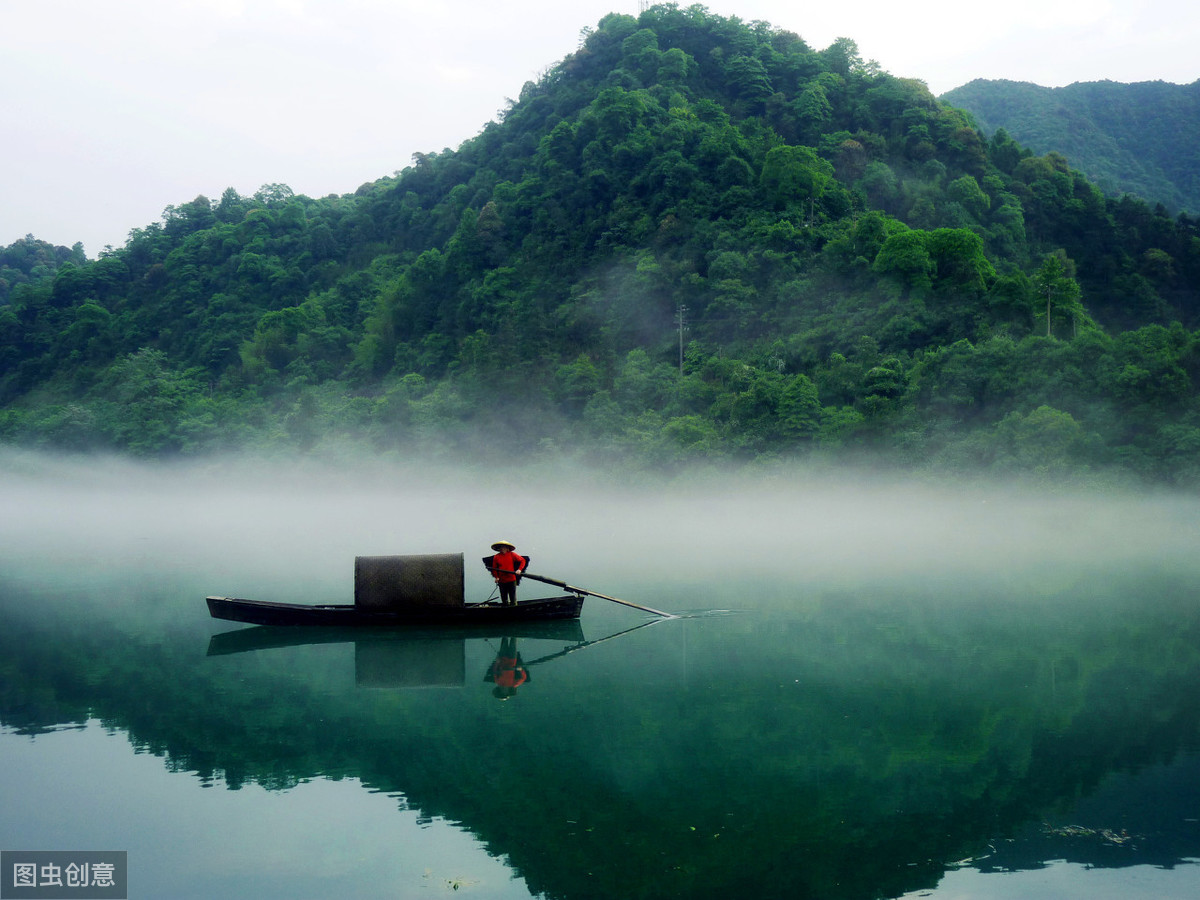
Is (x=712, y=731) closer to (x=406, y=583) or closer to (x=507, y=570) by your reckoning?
(x=507, y=570)

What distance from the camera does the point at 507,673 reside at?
1364cm

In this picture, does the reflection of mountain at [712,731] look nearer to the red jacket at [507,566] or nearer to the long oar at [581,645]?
the long oar at [581,645]

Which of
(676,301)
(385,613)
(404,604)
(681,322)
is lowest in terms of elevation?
(385,613)

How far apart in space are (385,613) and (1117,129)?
299ft

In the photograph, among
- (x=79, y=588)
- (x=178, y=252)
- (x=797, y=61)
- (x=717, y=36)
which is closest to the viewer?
(x=79, y=588)

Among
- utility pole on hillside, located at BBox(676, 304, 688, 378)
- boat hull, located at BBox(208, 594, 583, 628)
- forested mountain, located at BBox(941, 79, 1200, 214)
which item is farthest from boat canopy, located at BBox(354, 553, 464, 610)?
forested mountain, located at BBox(941, 79, 1200, 214)

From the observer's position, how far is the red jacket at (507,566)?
619 inches

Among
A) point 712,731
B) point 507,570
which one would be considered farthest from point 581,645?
point 712,731

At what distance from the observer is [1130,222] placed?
57.8 meters

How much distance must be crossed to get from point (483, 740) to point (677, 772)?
7.74 ft

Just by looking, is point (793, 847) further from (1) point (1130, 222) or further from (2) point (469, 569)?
(1) point (1130, 222)

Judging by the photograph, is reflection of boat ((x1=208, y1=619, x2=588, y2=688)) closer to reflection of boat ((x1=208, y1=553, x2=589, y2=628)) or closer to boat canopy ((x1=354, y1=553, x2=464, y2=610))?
reflection of boat ((x1=208, y1=553, x2=589, y2=628))

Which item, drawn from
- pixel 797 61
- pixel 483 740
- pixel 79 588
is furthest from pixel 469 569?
pixel 797 61

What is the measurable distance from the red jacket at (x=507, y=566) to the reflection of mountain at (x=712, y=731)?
119cm
